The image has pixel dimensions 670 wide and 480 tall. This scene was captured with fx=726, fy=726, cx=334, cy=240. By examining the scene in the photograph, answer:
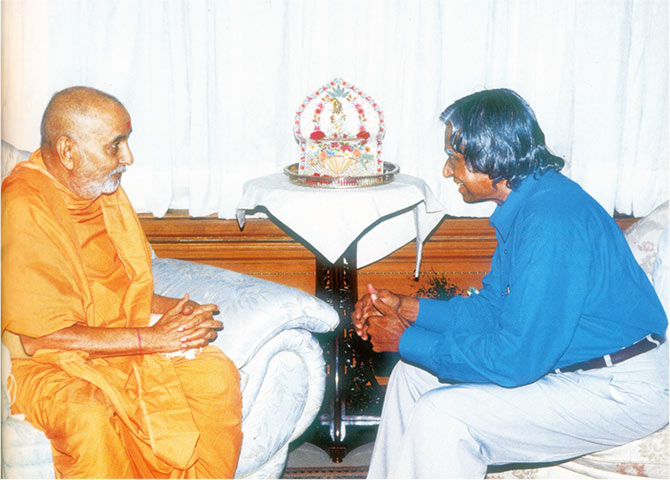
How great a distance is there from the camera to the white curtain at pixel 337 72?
10.1 feet

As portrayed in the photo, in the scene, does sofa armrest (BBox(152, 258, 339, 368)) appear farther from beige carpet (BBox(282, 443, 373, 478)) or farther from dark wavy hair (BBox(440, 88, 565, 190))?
beige carpet (BBox(282, 443, 373, 478))

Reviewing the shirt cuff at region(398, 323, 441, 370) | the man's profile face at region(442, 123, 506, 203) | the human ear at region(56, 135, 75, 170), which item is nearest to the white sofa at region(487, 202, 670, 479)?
the shirt cuff at region(398, 323, 441, 370)

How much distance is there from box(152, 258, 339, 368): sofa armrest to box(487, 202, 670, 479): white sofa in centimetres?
69

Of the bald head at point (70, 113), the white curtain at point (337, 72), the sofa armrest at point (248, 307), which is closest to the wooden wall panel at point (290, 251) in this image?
the white curtain at point (337, 72)

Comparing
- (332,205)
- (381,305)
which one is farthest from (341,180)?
(381,305)

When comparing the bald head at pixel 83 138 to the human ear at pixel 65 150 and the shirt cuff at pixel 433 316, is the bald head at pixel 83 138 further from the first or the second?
the shirt cuff at pixel 433 316

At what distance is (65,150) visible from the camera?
186 centimetres

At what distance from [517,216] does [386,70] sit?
5.06 feet

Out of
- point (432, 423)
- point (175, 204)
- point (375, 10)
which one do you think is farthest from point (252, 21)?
point (432, 423)

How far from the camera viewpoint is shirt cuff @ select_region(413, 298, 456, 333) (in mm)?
2121

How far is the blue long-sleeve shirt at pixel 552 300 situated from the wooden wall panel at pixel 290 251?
149 cm

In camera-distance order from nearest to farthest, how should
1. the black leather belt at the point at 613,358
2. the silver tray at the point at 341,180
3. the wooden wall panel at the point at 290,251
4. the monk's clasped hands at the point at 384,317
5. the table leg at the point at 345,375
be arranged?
the black leather belt at the point at 613,358, the monk's clasped hands at the point at 384,317, the silver tray at the point at 341,180, the table leg at the point at 345,375, the wooden wall panel at the point at 290,251

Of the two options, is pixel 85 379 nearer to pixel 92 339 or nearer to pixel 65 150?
pixel 92 339

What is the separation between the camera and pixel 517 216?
182cm
